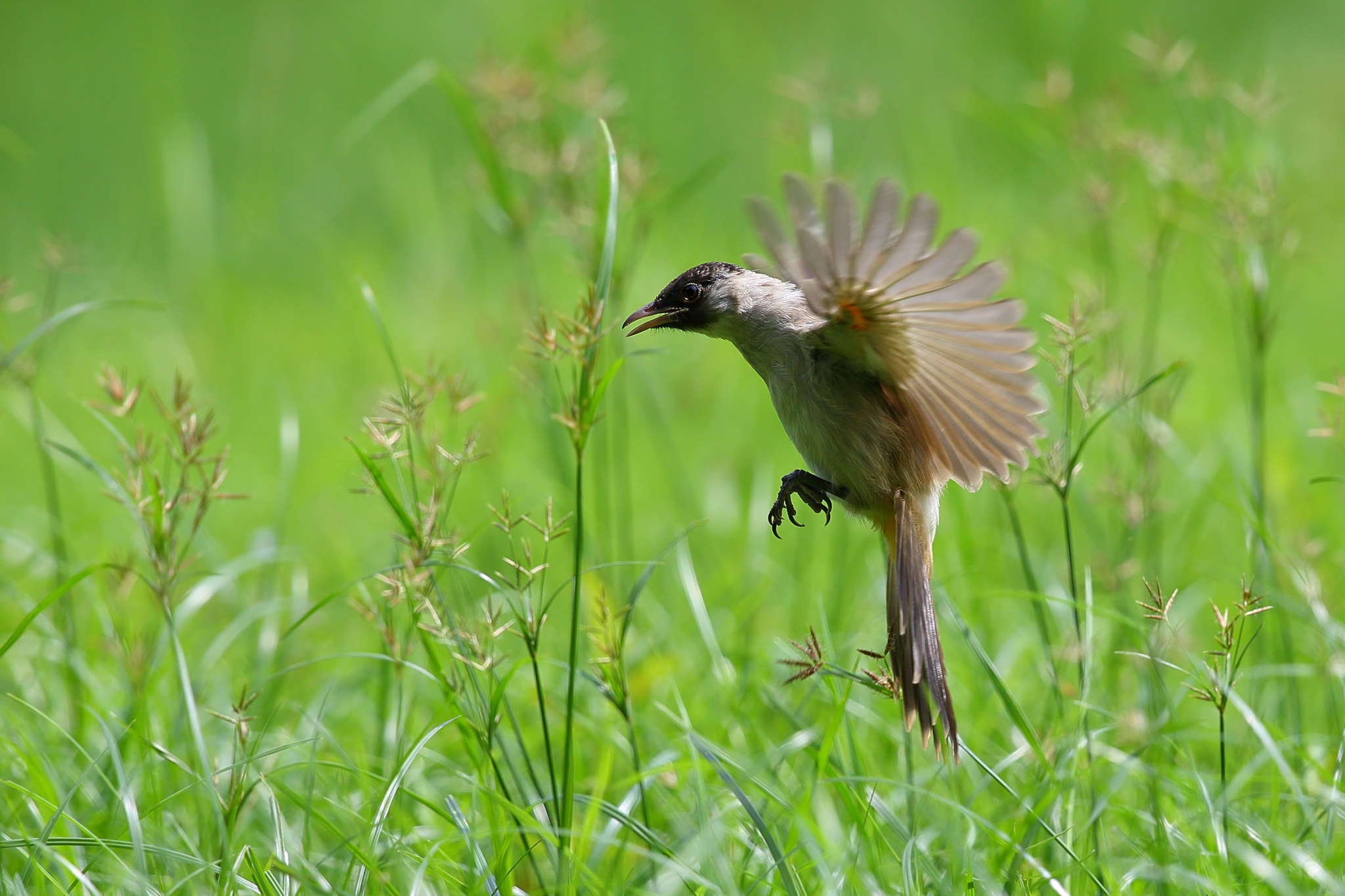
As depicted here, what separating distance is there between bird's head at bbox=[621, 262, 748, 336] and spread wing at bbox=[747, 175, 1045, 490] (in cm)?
11

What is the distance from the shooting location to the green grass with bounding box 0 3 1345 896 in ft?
8.15

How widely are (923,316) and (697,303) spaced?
2.23 feet

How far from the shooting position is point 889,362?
9.00ft

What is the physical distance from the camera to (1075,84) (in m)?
7.73

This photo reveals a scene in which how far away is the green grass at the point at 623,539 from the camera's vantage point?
2484 millimetres

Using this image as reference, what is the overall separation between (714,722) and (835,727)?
3.91 ft

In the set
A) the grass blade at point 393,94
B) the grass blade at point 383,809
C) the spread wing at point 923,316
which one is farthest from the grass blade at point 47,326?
the spread wing at point 923,316

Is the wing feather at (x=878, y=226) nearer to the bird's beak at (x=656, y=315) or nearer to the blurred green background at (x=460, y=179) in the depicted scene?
the bird's beak at (x=656, y=315)

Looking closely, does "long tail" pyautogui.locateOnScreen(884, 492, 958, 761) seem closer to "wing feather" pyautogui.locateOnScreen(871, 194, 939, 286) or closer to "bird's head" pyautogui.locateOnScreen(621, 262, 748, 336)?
"wing feather" pyautogui.locateOnScreen(871, 194, 939, 286)

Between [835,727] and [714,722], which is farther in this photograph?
[714,722]

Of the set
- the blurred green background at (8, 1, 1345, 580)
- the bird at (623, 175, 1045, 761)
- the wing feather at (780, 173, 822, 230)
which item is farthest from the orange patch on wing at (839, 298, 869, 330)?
the blurred green background at (8, 1, 1345, 580)

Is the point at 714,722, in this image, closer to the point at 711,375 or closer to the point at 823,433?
the point at 823,433

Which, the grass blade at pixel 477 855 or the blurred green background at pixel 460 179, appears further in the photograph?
the blurred green background at pixel 460 179

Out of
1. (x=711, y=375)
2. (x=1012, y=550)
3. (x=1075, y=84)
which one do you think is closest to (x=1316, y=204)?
(x=1075, y=84)
